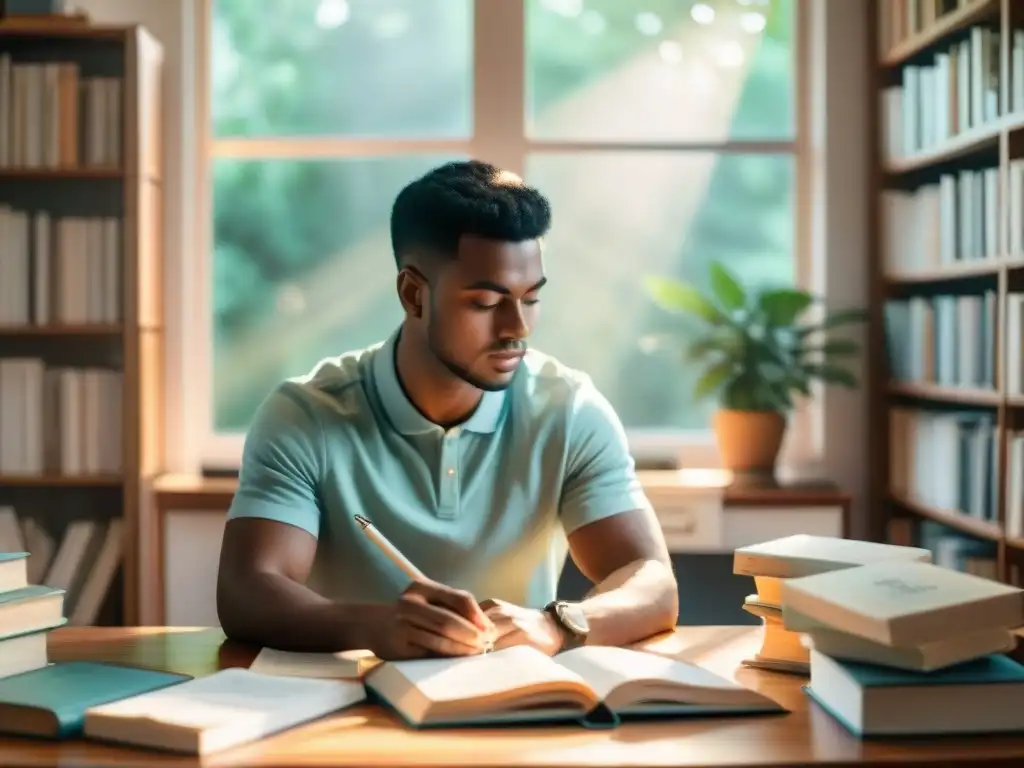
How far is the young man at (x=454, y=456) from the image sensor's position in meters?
1.81

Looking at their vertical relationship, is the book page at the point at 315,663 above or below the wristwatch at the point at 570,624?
below

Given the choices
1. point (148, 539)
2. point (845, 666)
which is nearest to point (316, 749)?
point (845, 666)

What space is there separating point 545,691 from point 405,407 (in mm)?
754

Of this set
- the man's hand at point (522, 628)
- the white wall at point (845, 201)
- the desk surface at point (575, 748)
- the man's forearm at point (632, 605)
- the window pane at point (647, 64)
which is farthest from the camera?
the window pane at point (647, 64)

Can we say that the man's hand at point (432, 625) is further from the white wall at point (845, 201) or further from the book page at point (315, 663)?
the white wall at point (845, 201)

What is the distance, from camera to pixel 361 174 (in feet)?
13.0

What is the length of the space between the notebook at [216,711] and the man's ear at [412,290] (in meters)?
0.70

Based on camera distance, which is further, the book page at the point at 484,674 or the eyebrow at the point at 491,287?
the eyebrow at the point at 491,287

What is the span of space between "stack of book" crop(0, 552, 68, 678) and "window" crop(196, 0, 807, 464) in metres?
2.51

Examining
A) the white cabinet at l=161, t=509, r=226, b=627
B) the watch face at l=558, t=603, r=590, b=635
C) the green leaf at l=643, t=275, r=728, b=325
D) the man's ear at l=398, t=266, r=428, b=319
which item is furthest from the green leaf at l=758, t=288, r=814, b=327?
the watch face at l=558, t=603, r=590, b=635

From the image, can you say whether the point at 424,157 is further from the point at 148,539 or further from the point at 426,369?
the point at 426,369

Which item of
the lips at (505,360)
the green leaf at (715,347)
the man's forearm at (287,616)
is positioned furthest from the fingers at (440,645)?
the green leaf at (715,347)

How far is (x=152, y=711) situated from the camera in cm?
121

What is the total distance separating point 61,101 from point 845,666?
2893 millimetres
